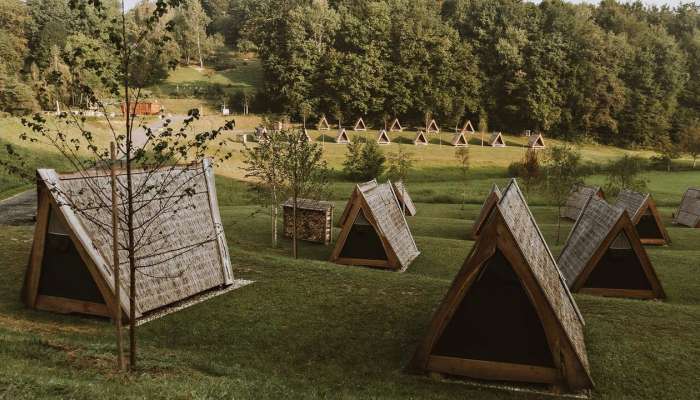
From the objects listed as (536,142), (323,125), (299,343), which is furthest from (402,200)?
(323,125)

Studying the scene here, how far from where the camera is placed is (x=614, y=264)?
17.4 metres

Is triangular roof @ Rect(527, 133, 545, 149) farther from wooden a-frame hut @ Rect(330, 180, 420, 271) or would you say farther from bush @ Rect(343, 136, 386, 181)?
wooden a-frame hut @ Rect(330, 180, 420, 271)

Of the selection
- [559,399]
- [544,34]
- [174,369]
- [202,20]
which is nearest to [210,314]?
[174,369]

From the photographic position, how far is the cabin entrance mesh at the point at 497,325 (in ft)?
33.7

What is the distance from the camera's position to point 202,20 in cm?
12612

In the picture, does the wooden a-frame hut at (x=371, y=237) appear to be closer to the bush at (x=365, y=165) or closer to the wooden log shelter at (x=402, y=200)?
the wooden log shelter at (x=402, y=200)

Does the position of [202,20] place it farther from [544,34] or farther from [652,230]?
[652,230]

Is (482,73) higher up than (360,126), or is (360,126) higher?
(482,73)

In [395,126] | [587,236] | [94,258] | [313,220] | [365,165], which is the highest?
[395,126]

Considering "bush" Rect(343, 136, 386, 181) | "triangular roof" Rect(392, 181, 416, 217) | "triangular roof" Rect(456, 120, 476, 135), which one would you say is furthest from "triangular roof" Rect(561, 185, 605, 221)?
"triangular roof" Rect(456, 120, 476, 135)

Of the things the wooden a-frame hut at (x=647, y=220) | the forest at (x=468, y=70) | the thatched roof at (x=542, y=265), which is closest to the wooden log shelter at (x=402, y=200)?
the wooden a-frame hut at (x=647, y=220)

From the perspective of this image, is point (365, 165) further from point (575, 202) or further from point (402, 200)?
point (575, 202)

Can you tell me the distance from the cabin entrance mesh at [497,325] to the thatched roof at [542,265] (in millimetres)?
468

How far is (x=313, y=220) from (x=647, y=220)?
17010 millimetres
